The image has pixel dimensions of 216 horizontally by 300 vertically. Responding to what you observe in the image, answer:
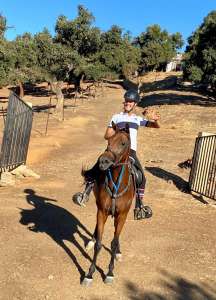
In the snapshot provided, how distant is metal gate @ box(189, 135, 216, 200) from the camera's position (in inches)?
561

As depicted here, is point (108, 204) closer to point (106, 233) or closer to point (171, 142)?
point (106, 233)

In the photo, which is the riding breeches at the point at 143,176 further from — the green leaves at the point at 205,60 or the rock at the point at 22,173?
the green leaves at the point at 205,60

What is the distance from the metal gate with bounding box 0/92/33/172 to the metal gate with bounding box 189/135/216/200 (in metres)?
5.79

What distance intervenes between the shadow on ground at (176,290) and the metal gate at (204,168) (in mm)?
6658

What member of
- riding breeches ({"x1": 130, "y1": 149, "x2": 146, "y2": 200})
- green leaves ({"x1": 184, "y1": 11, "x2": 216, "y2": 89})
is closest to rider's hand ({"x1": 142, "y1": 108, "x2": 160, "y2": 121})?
riding breeches ({"x1": 130, "y1": 149, "x2": 146, "y2": 200})

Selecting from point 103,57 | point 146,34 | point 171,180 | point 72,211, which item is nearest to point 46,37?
point 103,57

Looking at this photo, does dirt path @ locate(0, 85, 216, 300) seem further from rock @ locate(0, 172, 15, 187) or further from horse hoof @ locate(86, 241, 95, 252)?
rock @ locate(0, 172, 15, 187)

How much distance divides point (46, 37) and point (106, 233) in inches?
1237

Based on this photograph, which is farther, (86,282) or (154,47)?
(154,47)

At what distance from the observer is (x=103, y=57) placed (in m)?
45.4

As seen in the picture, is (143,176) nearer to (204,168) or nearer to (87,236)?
(87,236)

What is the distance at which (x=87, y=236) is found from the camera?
9586 mm

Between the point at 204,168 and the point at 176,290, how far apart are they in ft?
25.7

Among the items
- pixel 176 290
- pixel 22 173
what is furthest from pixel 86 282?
pixel 22 173
